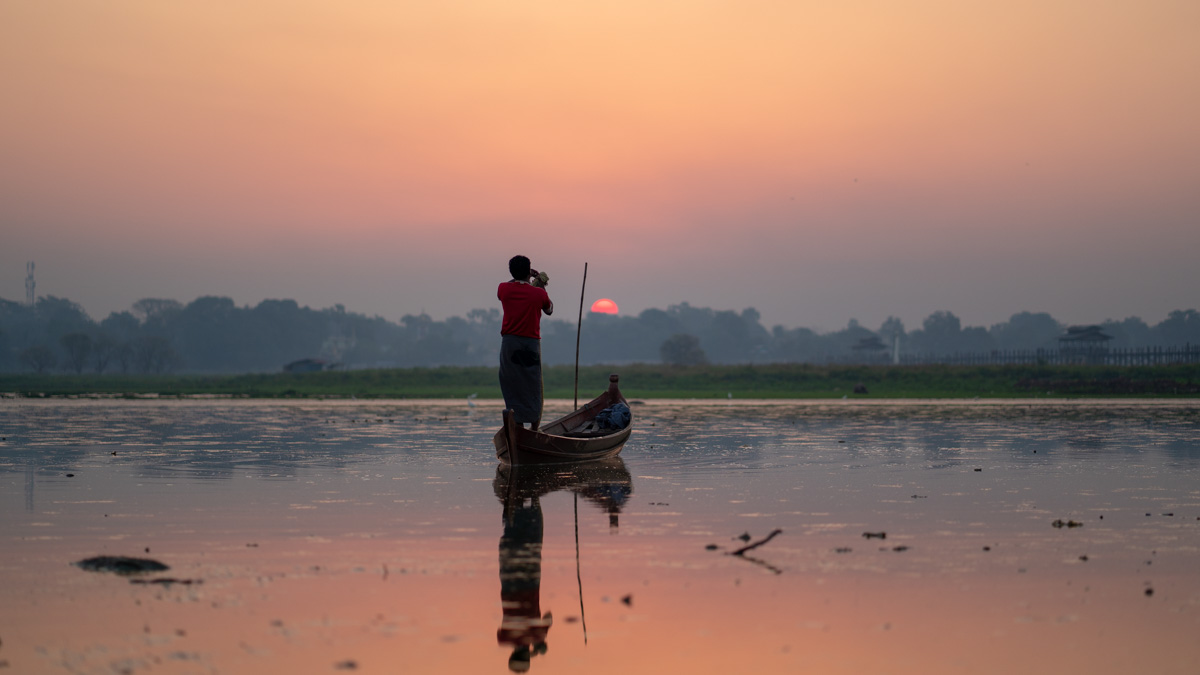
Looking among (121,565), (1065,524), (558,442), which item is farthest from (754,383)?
(121,565)

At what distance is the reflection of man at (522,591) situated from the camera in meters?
6.22

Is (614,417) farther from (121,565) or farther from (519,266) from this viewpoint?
(121,565)

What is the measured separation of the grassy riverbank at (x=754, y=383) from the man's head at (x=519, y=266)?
142 ft

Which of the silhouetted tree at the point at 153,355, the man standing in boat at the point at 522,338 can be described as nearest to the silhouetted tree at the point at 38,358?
the silhouetted tree at the point at 153,355

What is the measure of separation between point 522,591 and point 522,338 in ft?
29.4

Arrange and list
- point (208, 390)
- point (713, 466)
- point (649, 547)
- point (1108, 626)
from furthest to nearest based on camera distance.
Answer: point (208, 390)
point (713, 466)
point (649, 547)
point (1108, 626)

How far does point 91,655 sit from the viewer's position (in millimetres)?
5863

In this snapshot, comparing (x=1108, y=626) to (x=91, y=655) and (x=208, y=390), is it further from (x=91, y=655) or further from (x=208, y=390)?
(x=208, y=390)

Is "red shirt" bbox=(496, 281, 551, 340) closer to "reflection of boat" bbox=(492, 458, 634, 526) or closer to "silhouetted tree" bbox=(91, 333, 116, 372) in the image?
"reflection of boat" bbox=(492, 458, 634, 526)

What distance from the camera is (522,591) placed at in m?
7.70

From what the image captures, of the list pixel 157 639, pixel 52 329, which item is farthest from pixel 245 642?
pixel 52 329

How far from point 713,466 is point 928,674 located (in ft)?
38.9

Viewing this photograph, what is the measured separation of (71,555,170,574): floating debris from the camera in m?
8.30

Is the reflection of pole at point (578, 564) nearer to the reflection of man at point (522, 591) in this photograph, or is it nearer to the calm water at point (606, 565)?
the calm water at point (606, 565)
